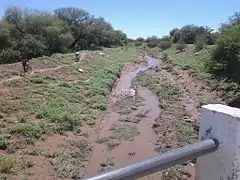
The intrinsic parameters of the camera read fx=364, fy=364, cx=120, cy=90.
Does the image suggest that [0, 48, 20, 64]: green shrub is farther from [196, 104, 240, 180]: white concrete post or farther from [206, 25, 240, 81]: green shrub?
[196, 104, 240, 180]: white concrete post

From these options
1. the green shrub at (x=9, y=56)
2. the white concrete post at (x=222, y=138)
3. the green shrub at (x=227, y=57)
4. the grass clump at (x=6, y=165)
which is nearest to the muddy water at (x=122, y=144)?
the grass clump at (x=6, y=165)

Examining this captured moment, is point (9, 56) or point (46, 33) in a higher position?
point (46, 33)

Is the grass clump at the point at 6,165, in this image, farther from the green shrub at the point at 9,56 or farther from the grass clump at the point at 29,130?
the green shrub at the point at 9,56

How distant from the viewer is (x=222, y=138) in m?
2.17

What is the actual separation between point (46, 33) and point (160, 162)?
164 feet

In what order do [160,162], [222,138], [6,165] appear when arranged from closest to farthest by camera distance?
[160,162] < [222,138] < [6,165]

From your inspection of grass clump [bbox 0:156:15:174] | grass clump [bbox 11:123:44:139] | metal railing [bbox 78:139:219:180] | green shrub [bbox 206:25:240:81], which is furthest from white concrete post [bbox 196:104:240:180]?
green shrub [bbox 206:25:240:81]

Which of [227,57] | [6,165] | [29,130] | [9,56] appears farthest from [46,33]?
[6,165]

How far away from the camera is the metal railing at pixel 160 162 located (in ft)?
5.79

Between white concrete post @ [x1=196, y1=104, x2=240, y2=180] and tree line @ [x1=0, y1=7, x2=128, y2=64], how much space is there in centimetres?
3895

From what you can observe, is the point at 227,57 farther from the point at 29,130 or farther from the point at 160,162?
the point at 160,162

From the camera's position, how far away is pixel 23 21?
53.0 metres

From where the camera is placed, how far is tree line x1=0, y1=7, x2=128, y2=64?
1657 inches

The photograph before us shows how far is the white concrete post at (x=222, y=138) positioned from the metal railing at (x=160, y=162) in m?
0.06
